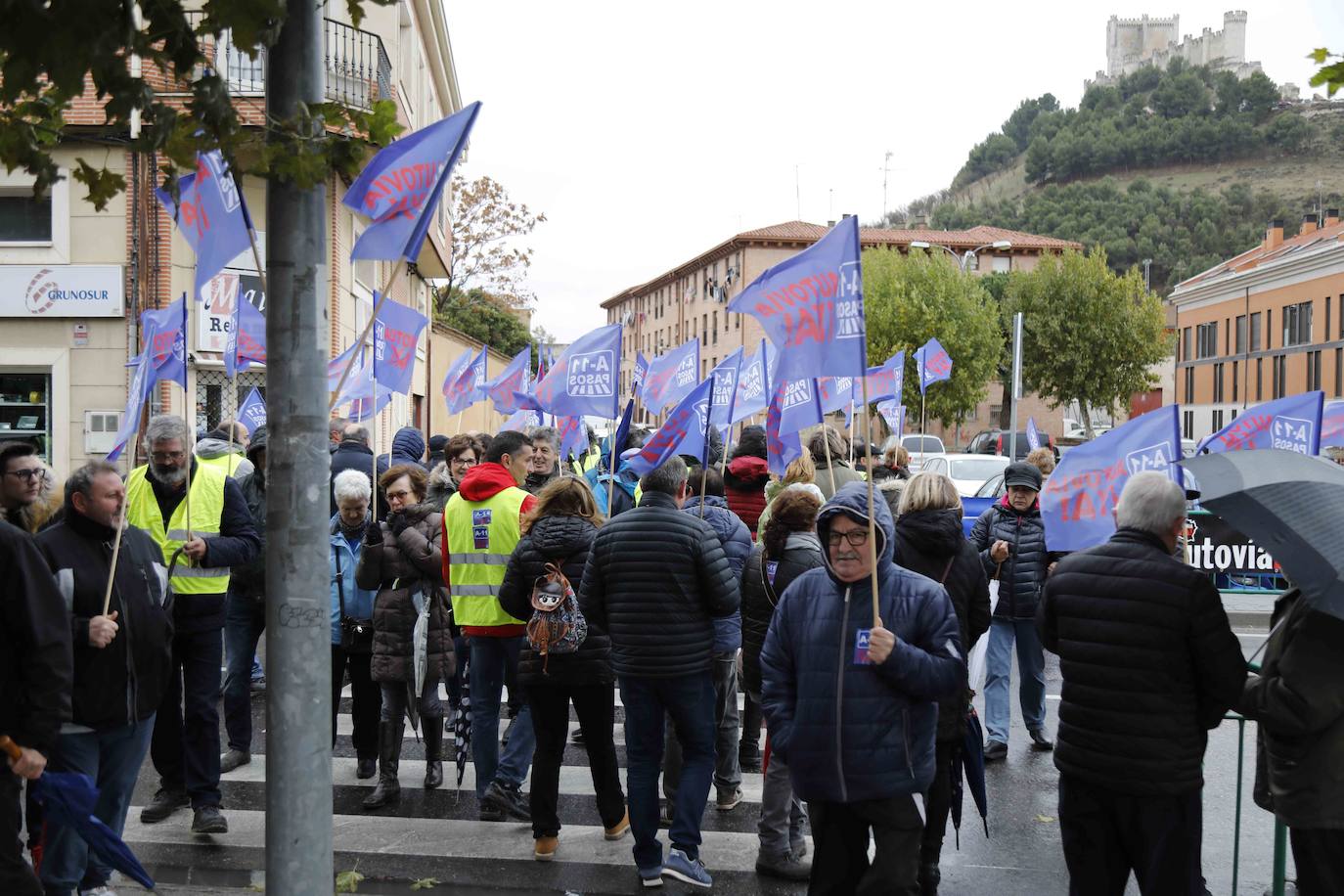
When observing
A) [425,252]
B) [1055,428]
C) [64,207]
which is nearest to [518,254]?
[425,252]

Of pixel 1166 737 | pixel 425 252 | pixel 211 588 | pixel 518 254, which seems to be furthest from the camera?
pixel 518 254

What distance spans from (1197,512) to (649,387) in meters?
6.06

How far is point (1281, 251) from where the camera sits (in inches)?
2344

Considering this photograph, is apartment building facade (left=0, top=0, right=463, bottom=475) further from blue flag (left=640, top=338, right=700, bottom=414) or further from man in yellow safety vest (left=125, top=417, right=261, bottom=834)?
man in yellow safety vest (left=125, top=417, right=261, bottom=834)

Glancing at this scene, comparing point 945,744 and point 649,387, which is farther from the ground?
point 649,387

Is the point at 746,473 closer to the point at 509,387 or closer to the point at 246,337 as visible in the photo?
the point at 246,337

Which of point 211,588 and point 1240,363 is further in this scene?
point 1240,363

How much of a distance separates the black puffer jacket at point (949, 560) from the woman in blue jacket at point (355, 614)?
3085 millimetres

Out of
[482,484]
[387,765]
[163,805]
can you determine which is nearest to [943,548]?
[482,484]

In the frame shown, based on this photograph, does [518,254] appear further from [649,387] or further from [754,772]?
[754,772]

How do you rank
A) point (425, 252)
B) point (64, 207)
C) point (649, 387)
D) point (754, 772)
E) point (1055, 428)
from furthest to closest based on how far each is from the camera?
point (1055, 428)
point (425, 252)
point (64, 207)
point (649, 387)
point (754, 772)

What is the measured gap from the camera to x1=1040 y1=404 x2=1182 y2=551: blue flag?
554cm

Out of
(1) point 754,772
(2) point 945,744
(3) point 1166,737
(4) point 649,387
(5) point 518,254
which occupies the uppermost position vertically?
(5) point 518,254

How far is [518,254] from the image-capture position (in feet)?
136
